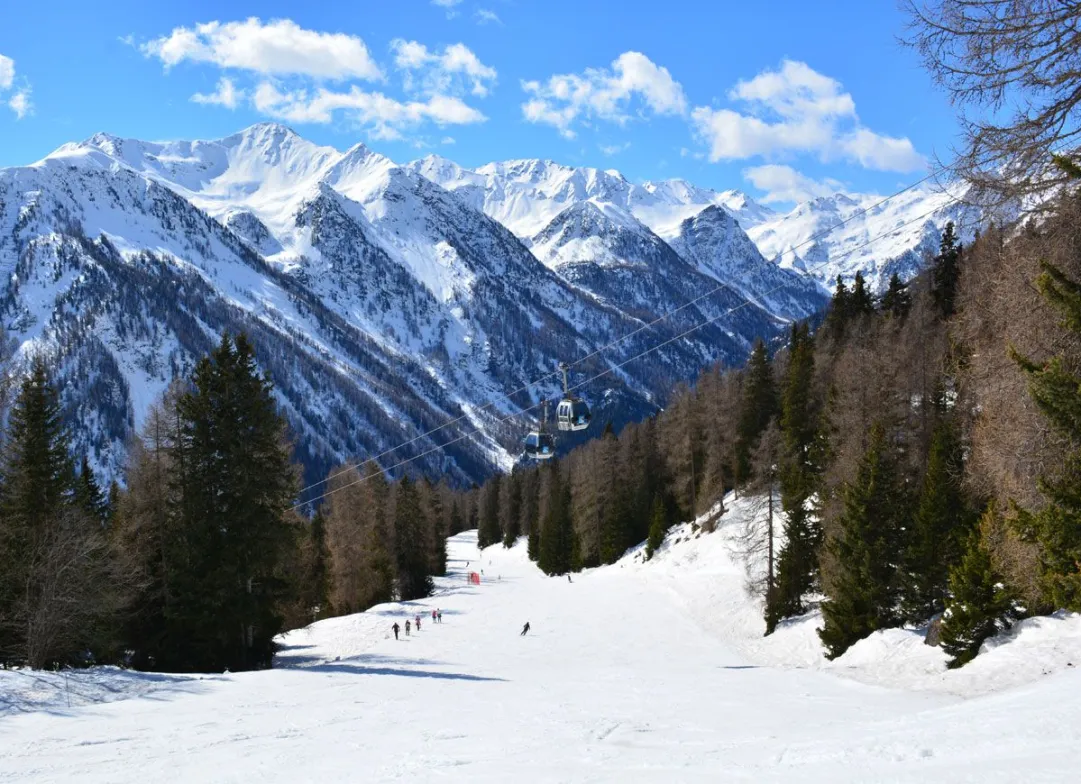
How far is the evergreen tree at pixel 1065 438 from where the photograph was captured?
11633 millimetres

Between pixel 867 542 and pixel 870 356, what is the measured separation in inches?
447

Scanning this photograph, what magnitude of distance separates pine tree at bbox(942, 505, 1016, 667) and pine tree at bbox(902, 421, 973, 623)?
4.18 metres

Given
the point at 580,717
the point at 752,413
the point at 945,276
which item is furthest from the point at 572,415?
the point at 945,276

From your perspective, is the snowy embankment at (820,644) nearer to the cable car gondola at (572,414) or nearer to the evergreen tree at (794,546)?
the evergreen tree at (794,546)

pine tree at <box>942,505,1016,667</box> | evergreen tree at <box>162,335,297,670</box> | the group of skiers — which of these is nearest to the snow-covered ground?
→ pine tree at <box>942,505,1016,667</box>

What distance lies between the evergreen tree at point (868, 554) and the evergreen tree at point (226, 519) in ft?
64.6

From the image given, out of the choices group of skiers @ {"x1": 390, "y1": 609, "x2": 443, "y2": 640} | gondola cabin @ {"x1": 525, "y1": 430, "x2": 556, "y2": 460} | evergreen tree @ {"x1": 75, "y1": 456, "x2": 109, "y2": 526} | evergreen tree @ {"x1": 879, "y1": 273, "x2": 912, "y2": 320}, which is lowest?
group of skiers @ {"x1": 390, "y1": 609, "x2": 443, "y2": 640}

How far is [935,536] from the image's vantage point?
25219mm

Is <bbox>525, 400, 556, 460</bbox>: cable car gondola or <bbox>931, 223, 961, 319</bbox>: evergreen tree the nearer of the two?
<bbox>525, 400, 556, 460</bbox>: cable car gondola

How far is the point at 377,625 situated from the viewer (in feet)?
145

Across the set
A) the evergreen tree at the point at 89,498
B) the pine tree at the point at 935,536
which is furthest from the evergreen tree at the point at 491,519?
the pine tree at the point at 935,536

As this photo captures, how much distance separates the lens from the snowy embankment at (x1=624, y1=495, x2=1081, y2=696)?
18.4 metres

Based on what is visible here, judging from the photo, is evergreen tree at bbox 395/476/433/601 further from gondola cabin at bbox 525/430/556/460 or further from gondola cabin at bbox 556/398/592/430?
gondola cabin at bbox 556/398/592/430

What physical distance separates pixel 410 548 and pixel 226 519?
31.9 m
